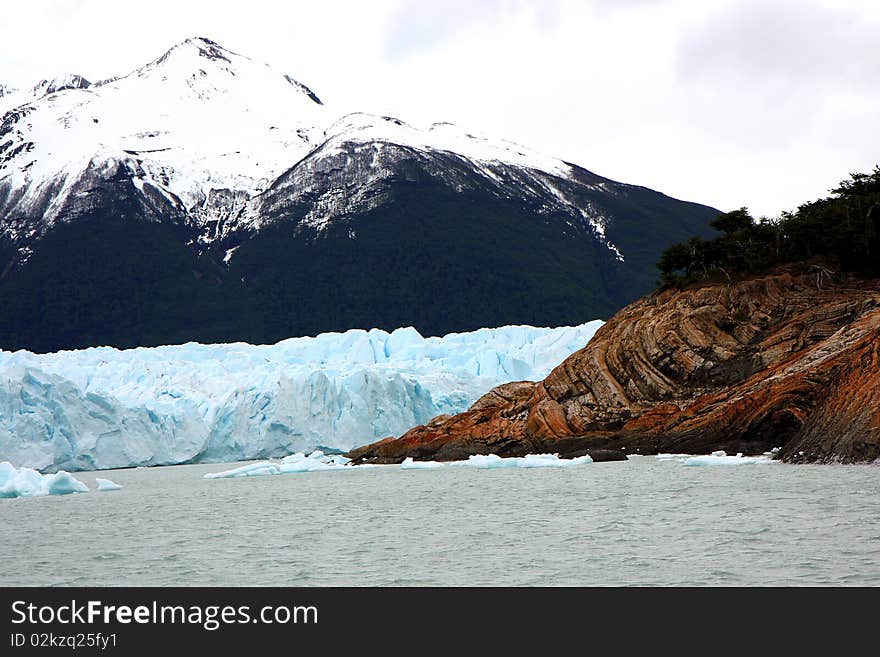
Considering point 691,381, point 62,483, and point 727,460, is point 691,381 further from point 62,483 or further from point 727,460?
point 62,483

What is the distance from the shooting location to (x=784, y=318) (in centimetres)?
3772

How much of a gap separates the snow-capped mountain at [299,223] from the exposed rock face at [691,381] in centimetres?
7494

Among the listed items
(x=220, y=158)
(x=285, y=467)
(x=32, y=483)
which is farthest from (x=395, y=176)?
(x=32, y=483)

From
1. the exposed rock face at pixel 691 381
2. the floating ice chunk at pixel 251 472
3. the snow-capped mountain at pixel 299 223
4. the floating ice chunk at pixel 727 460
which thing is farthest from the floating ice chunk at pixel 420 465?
the snow-capped mountain at pixel 299 223

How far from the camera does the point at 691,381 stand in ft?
121

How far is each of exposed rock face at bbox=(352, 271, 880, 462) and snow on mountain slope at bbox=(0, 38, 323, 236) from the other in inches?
4416

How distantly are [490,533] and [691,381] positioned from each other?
2047cm

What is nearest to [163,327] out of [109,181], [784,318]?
[109,181]

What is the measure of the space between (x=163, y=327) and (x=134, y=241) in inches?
809

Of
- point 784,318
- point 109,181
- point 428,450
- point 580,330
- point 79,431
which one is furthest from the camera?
point 109,181

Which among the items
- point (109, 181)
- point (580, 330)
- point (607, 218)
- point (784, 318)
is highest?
point (109, 181)

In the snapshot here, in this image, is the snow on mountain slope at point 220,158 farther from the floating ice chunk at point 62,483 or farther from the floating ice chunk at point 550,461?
the floating ice chunk at point 62,483

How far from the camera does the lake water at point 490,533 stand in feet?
44.9
